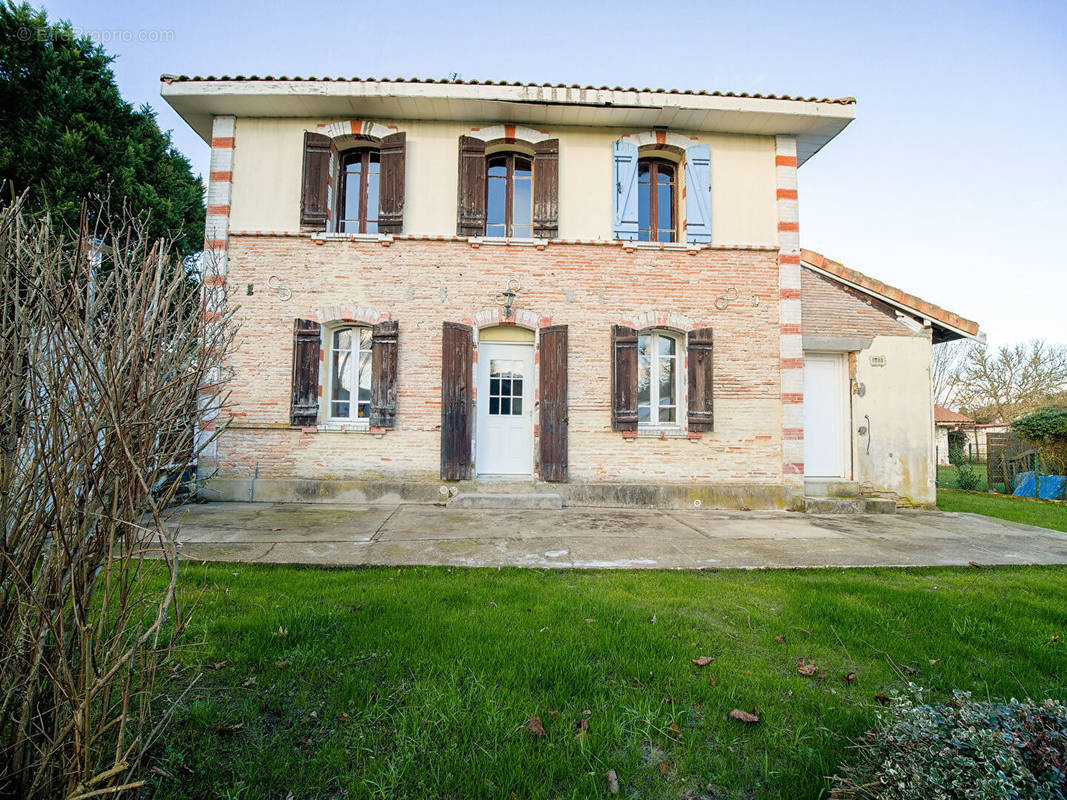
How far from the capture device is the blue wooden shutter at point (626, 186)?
27.6 feet

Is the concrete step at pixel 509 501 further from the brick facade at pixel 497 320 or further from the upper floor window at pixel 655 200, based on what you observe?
the upper floor window at pixel 655 200

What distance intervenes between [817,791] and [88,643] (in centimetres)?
238

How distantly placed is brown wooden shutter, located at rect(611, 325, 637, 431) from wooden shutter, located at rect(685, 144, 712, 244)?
2040 mm

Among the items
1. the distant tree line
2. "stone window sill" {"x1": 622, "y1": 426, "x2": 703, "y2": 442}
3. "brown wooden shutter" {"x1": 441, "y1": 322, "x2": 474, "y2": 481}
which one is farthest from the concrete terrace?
the distant tree line

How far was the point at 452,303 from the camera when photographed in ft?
26.9

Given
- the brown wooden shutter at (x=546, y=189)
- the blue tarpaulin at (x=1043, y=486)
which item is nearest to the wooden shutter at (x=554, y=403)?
Answer: the brown wooden shutter at (x=546, y=189)

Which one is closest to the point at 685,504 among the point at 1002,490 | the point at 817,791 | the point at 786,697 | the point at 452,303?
the point at 452,303

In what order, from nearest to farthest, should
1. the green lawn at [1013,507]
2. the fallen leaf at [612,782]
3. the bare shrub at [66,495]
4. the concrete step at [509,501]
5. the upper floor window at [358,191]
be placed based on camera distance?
1. the bare shrub at [66,495]
2. the fallen leaf at [612,782]
3. the concrete step at [509,501]
4. the green lawn at [1013,507]
5. the upper floor window at [358,191]

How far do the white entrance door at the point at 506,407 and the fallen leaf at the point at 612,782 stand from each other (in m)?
6.56

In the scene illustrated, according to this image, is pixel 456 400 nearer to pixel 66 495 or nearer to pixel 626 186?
pixel 626 186

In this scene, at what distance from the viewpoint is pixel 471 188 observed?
829cm

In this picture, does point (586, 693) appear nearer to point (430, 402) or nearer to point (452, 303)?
point (430, 402)

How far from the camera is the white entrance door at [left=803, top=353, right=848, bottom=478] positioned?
8.89 m

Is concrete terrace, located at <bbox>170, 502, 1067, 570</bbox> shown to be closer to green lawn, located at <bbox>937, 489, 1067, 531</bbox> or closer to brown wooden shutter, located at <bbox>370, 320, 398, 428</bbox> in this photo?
green lawn, located at <bbox>937, 489, 1067, 531</bbox>
